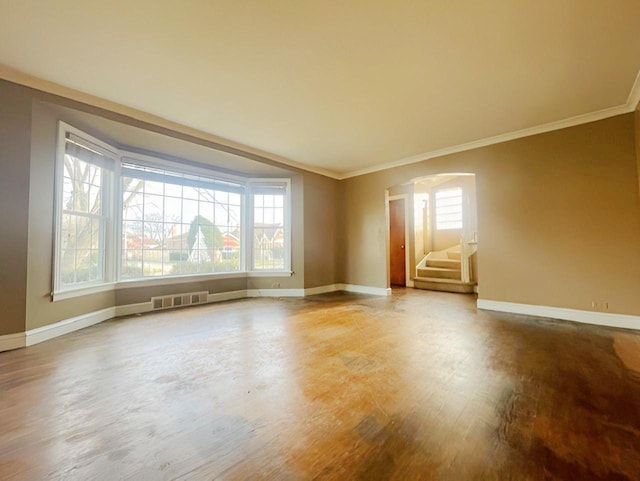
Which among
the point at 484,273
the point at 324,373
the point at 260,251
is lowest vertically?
the point at 324,373

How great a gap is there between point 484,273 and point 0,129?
6189 mm

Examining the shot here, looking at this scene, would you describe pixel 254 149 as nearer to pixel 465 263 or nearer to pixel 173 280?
pixel 173 280

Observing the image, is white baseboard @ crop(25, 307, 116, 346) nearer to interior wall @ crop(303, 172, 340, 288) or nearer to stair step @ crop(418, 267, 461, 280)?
interior wall @ crop(303, 172, 340, 288)

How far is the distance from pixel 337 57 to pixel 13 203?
3.45 metres

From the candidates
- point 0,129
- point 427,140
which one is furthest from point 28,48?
point 427,140

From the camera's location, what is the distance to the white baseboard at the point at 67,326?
2.75m

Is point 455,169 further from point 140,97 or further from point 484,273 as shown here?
point 140,97

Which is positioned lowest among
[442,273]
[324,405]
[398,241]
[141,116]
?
[324,405]

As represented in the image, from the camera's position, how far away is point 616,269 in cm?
328

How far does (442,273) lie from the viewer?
6.50 meters

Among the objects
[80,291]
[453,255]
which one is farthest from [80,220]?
[453,255]

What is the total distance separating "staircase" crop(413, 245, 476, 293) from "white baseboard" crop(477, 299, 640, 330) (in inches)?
74.3

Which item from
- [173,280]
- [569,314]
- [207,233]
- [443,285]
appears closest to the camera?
[569,314]

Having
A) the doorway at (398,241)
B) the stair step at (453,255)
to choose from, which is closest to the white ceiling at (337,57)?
the doorway at (398,241)
